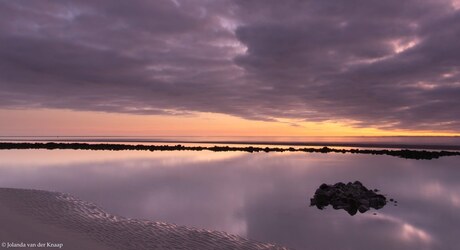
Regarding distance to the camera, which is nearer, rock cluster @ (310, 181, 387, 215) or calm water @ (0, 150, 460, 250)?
calm water @ (0, 150, 460, 250)

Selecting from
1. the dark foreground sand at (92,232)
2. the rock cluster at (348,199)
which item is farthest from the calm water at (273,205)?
the dark foreground sand at (92,232)

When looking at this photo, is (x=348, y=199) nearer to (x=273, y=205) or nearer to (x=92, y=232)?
(x=273, y=205)

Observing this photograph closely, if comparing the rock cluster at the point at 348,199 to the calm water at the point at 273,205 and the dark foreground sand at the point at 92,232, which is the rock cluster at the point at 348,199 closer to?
the calm water at the point at 273,205

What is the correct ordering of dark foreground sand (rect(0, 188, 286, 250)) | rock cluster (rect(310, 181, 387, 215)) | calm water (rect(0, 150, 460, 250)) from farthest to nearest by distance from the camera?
rock cluster (rect(310, 181, 387, 215)) < calm water (rect(0, 150, 460, 250)) < dark foreground sand (rect(0, 188, 286, 250))

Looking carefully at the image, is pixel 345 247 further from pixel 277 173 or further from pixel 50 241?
pixel 277 173

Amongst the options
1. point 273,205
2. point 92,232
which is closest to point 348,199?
point 273,205

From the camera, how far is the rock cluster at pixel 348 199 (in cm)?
1772

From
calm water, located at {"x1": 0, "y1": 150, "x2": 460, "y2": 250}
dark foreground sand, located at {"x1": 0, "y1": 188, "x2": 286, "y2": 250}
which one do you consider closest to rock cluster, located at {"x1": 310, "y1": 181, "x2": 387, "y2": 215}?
calm water, located at {"x1": 0, "y1": 150, "x2": 460, "y2": 250}

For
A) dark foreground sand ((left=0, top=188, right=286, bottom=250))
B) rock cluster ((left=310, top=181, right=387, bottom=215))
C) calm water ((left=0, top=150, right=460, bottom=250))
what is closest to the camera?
dark foreground sand ((left=0, top=188, right=286, bottom=250))

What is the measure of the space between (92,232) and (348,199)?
12646 millimetres

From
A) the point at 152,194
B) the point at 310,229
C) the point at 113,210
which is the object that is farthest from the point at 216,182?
the point at 310,229

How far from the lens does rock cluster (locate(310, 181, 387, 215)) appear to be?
17.7 metres

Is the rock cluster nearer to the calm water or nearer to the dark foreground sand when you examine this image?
the calm water

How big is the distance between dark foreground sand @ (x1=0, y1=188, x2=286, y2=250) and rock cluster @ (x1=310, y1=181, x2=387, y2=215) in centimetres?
814
